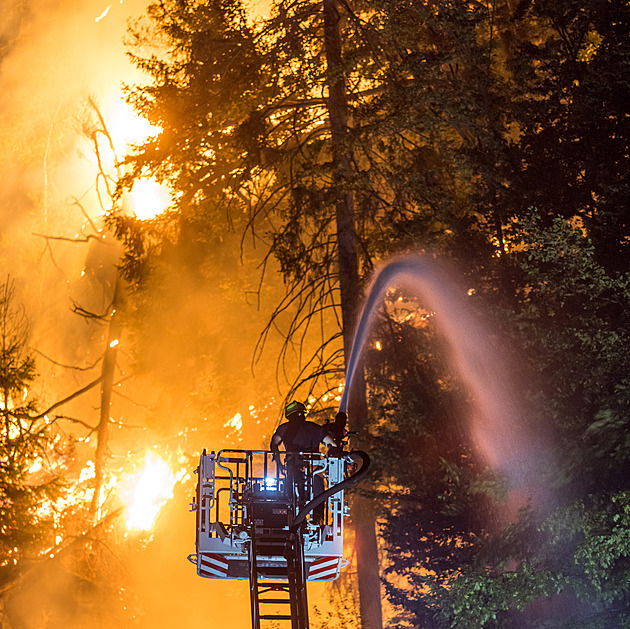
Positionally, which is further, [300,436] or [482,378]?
[482,378]

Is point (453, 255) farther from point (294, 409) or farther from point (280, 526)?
point (280, 526)

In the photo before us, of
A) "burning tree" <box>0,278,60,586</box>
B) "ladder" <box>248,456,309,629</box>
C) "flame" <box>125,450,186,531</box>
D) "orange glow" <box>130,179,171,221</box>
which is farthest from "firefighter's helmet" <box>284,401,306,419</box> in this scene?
"orange glow" <box>130,179,171,221</box>

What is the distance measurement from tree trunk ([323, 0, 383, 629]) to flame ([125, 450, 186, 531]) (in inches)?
775

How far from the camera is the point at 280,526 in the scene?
887 cm

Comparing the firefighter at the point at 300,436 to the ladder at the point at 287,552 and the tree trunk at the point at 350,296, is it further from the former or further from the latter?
the tree trunk at the point at 350,296

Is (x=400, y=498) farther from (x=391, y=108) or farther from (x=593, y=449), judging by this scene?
(x=391, y=108)

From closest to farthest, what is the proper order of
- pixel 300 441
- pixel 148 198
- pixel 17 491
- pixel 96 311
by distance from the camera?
1. pixel 300 441
2. pixel 17 491
3. pixel 148 198
4. pixel 96 311

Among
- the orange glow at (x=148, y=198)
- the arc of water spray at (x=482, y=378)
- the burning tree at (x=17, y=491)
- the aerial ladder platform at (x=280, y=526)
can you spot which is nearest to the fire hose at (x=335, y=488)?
the aerial ladder platform at (x=280, y=526)

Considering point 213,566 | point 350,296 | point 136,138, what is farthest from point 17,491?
point 136,138

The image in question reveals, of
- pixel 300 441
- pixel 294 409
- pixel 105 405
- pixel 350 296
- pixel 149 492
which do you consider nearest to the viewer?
pixel 300 441

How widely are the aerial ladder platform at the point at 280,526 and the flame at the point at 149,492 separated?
26102 mm

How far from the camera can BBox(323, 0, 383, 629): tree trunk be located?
50.4 ft

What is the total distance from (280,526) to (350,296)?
7133 millimetres

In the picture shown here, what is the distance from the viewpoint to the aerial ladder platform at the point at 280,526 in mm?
8812
